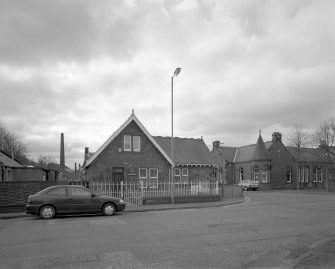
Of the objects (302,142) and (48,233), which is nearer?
(48,233)

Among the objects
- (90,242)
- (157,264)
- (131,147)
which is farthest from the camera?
(131,147)

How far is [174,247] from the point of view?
884cm

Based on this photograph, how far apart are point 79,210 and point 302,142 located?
45.9 meters

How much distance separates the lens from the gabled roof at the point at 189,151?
126ft

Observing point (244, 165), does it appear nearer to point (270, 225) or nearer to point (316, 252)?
point (270, 225)

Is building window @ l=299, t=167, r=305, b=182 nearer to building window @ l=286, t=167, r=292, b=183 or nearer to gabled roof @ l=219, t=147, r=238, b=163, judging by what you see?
building window @ l=286, t=167, r=292, b=183

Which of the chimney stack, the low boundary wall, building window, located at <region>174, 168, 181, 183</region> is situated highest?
the chimney stack

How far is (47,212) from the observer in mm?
15789

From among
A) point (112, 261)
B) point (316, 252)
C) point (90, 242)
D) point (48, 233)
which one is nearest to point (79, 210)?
point (48, 233)

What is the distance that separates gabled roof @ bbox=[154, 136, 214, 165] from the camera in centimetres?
3833

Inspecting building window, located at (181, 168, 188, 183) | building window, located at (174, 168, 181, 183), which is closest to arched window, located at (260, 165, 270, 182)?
building window, located at (181, 168, 188, 183)

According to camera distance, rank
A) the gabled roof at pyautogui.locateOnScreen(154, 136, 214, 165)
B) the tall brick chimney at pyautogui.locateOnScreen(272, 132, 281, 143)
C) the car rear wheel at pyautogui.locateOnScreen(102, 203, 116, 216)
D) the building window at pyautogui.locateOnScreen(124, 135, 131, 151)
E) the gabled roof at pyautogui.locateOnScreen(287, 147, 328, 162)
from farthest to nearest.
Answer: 1. the gabled roof at pyautogui.locateOnScreen(287, 147, 328, 162)
2. the tall brick chimney at pyautogui.locateOnScreen(272, 132, 281, 143)
3. the gabled roof at pyautogui.locateOnScreen(154, 136, 214, 165)
4. the building window at pyautogui.locateOnScreen(124, 135, 131, 151)
5. the car rear wheel at pyautogui.locateOnScreen(102, 203, 116, 216)

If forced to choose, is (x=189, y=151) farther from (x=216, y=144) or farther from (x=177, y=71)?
(x=216, y=144)

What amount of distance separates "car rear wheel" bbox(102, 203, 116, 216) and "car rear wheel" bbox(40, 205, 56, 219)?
2.26 meters
